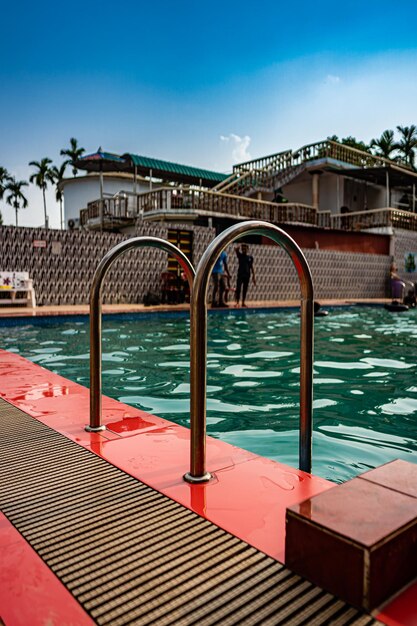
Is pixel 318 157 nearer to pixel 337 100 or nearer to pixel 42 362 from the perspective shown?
pixel 337 100

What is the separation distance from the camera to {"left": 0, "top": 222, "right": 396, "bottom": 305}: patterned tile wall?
39.3 ft

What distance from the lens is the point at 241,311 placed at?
12430 millimetres

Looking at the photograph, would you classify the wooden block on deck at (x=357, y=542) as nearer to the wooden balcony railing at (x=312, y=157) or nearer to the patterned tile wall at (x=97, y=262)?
the patterned tile wall at (x=97, y=262)

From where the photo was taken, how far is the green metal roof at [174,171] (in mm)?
20828

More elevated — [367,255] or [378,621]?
[367,255]

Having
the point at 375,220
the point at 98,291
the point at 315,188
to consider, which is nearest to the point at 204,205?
the point at 315,188

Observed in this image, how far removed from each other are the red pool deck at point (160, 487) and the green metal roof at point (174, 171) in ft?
62.5

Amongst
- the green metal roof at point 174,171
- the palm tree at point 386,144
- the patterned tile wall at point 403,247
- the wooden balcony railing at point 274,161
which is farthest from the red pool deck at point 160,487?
the palm tree at point 386,144

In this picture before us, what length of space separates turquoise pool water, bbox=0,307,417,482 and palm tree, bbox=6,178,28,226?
141 feet

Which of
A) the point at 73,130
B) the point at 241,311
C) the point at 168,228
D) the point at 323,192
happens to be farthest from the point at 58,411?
the point at 73,130

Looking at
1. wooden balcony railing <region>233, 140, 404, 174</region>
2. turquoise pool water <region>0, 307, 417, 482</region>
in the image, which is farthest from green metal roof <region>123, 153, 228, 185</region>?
turquoise pool water <region>0, 307, 417, 482</region>

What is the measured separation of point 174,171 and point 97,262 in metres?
11.1

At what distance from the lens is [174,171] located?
22562mm

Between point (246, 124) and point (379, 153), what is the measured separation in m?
12.9
